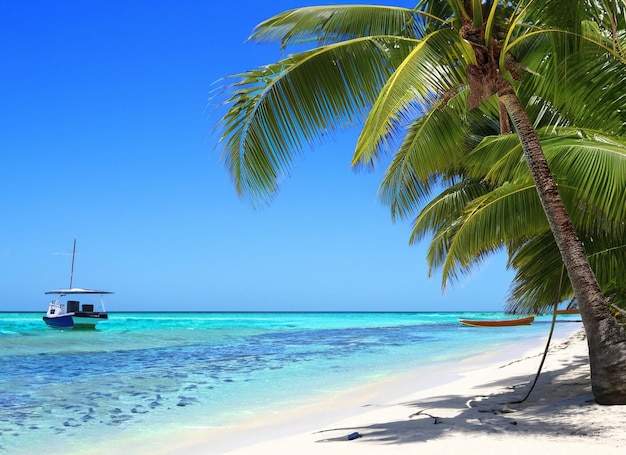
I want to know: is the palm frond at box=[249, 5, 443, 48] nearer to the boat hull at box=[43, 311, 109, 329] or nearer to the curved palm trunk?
the curved palm trunk

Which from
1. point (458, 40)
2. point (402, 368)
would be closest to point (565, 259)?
point (458, 40)

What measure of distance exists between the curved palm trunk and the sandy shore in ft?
0.85

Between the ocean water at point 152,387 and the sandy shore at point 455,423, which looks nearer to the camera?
the sandy shore at point 455,423

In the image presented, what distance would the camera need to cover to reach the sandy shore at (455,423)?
459 cm

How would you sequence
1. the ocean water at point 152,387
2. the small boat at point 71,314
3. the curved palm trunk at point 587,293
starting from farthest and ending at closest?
the small boat at point 71,314
the ocean water at point 152,387
the curved palm trunk at point 587,293

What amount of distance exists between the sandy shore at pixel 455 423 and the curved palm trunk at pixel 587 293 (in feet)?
0.85

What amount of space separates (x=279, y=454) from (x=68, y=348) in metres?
20.5

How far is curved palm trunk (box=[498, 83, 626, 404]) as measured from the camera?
5.34 metres

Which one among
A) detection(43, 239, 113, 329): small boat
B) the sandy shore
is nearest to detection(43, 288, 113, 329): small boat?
detection(43, 239, 113, 329): small boat

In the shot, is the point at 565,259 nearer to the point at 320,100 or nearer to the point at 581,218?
the point at 581,218

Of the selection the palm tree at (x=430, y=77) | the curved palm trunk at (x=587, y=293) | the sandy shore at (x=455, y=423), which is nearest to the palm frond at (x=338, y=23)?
the palm tree at (x=430, y=77)

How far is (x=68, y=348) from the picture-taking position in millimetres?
23047

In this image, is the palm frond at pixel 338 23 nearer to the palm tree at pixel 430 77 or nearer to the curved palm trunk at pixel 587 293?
the palm tree at pixel 430 77

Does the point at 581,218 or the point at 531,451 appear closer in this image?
the point at 531,451
